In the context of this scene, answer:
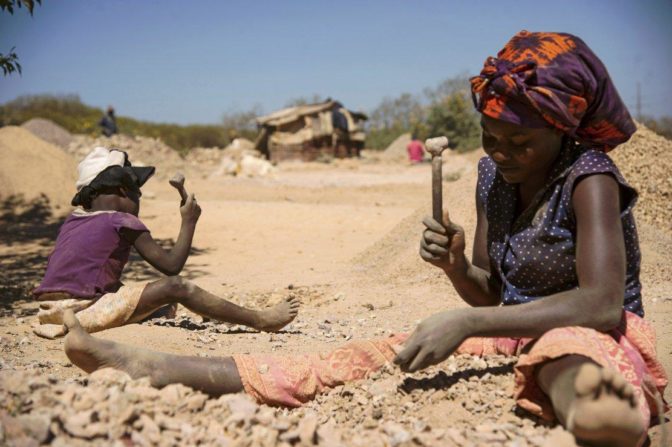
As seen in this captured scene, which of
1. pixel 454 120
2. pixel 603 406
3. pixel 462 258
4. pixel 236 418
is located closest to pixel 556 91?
pixel 462 258

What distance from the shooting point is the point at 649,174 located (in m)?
7.19

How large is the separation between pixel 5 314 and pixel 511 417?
414 cm

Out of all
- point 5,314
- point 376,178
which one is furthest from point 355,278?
point 376,178

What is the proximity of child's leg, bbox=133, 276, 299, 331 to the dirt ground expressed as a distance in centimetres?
13

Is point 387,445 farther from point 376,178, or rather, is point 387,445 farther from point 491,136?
point 376,178

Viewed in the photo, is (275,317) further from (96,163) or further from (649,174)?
(649,174)

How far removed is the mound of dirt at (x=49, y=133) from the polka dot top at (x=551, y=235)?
71.9ft

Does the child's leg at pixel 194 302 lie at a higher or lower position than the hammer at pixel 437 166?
lower

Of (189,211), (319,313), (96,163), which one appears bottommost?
(319,313)

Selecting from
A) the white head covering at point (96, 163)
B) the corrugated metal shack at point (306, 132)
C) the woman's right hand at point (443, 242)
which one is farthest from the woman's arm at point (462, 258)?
the corrugated metal shack at point (306, 132)

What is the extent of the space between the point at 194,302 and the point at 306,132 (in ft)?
64.9

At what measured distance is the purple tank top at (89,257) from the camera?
3.86 metres

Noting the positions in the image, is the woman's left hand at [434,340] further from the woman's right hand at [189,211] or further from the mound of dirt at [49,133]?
the mound of dirt at [49,133]

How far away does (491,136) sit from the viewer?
2383mm
